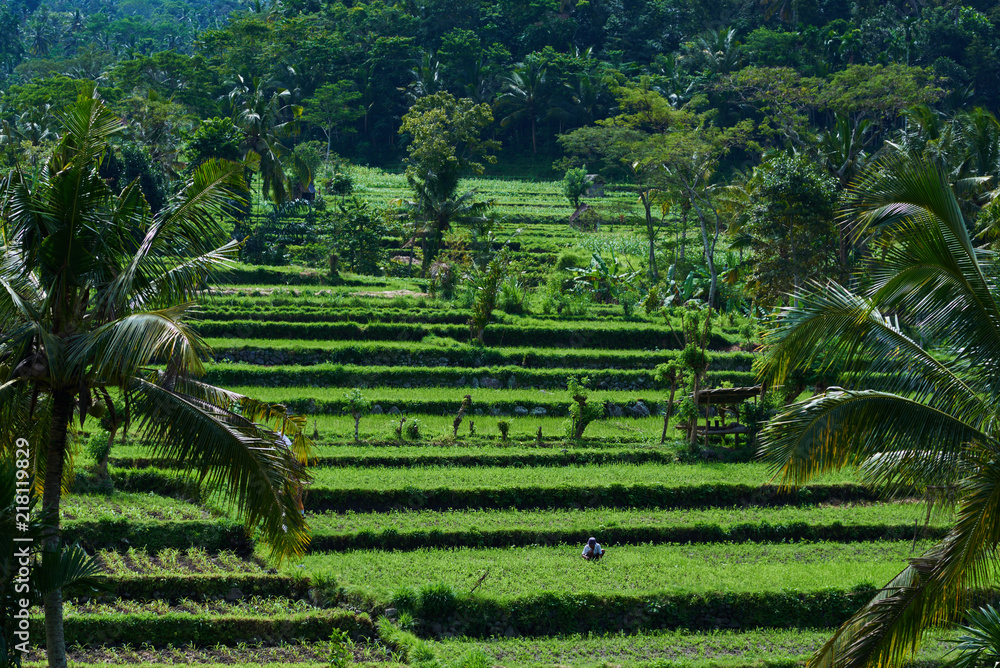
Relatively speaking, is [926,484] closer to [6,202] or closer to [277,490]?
[277,490]

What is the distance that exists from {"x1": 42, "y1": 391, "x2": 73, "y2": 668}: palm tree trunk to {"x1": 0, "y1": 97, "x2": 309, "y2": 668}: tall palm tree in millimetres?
11

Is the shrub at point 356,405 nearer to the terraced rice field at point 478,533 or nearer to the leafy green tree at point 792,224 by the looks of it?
the terraced rice field at point 478,533

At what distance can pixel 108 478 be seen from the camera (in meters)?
16.0

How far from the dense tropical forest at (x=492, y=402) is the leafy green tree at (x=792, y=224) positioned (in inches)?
4.4

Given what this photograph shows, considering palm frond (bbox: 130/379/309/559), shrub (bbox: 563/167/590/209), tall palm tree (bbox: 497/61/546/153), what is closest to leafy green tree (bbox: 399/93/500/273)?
shrub (bbox: 563/167/590/209)

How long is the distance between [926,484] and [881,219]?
7.89ft

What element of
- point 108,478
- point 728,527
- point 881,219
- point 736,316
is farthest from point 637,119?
point 881,219

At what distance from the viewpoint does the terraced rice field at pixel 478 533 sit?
1204 centimetres

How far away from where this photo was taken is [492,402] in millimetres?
21797

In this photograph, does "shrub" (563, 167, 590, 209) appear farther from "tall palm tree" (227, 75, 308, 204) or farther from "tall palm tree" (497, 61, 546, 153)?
"tall palm tree" (227, 75, 308, 204)

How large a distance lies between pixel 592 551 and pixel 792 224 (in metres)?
15.7

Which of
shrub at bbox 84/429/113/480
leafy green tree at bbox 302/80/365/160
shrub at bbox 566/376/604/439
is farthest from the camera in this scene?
leafy green tree at bbox 302/80/365/160

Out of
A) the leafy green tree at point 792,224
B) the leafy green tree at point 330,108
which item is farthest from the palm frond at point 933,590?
the leafy green tree at point 330,108

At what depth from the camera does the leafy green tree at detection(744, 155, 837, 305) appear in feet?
85.9
